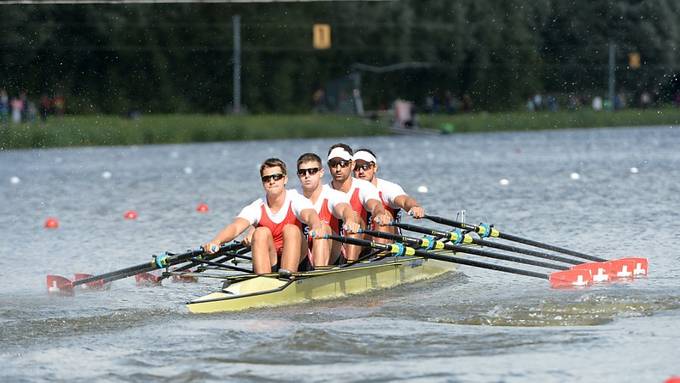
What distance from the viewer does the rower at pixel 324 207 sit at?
12.2 metres

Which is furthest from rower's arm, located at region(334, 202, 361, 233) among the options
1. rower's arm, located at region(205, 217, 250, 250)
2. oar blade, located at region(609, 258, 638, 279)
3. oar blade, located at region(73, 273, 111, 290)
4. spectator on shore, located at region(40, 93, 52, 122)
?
spectator on shore, located at region(40, 93, 52, 122)

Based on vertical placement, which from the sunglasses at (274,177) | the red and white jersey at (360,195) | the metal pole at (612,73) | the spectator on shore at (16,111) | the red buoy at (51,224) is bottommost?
the red buoy at (51,224)

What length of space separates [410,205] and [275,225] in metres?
1.98

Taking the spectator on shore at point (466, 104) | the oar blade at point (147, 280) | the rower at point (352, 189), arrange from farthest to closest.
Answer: the spectator on shore at point (466, 104) → the oar blade at point (147, 280) → the rower at point (352, 189)

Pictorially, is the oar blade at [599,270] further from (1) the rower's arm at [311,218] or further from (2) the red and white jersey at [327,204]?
Answer: (1) the rower's arm at [311,218]

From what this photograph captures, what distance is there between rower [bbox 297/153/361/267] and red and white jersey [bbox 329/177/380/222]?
0.37 meters

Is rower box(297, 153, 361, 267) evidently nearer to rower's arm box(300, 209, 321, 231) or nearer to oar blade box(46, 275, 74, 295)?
rower's arm box(300, 209, 321, 231)

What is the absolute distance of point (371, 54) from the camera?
7281cm

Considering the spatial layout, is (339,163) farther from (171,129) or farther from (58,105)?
(58,105)

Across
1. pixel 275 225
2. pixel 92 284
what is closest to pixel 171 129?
pixel 92 284

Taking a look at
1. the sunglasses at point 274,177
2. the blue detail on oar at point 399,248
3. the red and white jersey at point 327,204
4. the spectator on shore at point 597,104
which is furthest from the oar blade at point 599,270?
the spectator on shore at point 597,104

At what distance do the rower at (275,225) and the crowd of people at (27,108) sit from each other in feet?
126

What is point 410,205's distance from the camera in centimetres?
1330

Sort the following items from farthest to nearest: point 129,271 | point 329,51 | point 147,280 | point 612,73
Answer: point 329,51, point 612,73, point 147,280, point 129,271
